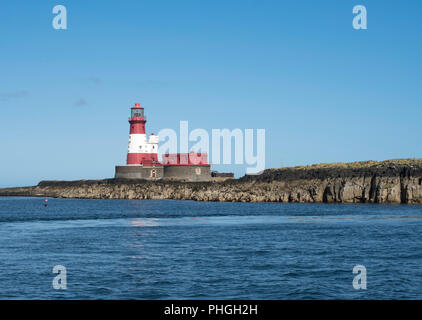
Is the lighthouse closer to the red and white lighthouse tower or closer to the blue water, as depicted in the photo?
the red and white lighthouse tower

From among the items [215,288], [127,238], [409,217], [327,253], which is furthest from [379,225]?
[215,288]

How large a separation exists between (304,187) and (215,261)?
59478 millimetres

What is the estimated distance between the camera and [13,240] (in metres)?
33.7

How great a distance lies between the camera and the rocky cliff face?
72.1 metres

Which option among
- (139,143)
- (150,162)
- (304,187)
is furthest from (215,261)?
(150,162)

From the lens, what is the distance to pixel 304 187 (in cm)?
8194

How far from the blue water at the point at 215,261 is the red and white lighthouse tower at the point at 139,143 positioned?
5745 centimetres

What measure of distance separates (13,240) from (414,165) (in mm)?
58914

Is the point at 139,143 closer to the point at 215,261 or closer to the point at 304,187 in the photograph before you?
the point at 304,187

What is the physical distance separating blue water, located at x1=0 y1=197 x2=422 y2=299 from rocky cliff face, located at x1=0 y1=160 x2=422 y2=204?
99.9 feet

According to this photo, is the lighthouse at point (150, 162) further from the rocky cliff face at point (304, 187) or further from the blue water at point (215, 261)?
the blue water at point (215, 261)

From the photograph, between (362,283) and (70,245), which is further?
(70,245)
